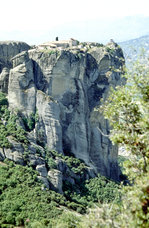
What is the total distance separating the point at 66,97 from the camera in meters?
46.4

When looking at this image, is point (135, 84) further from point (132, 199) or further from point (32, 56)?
point (32, 56)

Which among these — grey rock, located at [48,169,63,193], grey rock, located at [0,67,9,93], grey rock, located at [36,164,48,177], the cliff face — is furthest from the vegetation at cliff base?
grey rock, located at [0,67,9,93]

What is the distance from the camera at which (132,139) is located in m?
9.16

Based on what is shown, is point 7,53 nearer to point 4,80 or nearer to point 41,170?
point 4,80

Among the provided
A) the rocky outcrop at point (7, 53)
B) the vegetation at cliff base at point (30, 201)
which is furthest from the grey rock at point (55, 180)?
the rocky outcrop at point (7, 53)

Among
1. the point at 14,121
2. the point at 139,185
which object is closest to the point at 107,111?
the point at 139,185

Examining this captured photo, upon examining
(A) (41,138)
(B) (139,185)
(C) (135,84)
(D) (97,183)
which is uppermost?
(C) (135,84)

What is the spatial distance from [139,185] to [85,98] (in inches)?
1593

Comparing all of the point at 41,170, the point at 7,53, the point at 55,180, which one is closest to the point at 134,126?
the point at 41,170

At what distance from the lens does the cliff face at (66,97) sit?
43.2m

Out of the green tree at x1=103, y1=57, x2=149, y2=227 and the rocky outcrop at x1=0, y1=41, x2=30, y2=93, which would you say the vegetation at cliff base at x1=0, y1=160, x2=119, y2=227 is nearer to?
the green tree at x1=103, y1=57, x2=149, y2=227

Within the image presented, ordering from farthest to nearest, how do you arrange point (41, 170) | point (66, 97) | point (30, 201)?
point (66, 97) → point (41, 170) → point (30, 201)

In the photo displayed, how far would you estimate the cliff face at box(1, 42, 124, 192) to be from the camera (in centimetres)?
4325

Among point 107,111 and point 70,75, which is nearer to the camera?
point 107,111
